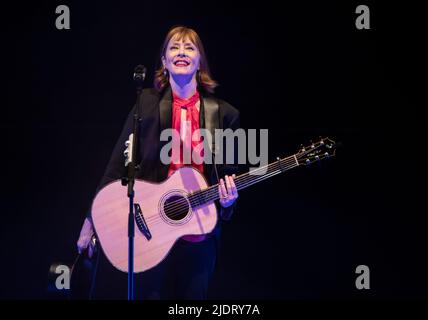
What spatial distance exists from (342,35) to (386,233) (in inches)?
57.6

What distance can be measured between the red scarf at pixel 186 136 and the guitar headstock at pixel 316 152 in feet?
1.91

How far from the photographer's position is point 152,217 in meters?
3.19

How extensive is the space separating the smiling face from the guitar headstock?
0.80m

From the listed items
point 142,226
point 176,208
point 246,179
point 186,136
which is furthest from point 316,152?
point 142,226

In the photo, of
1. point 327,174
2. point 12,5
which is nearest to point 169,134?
point 327,174

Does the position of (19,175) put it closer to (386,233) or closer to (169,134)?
(169,134)

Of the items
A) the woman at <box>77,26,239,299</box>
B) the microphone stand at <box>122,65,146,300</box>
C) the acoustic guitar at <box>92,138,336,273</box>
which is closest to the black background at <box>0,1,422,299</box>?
the woman at <box>77,26,239,299</box>

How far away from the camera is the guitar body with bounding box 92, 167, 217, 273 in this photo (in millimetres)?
3141

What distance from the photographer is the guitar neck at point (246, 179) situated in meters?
3.17

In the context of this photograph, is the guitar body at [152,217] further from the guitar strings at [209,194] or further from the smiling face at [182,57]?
the smiling face at [182,57]

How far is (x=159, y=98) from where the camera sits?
3.41m

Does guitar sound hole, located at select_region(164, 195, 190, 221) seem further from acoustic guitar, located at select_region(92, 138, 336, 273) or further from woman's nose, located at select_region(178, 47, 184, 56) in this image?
woman's nose, located at select_region(178, 47, 184, 56)

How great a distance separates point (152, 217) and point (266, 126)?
1285 millimetres

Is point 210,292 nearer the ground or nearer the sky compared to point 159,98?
nearer the ground
